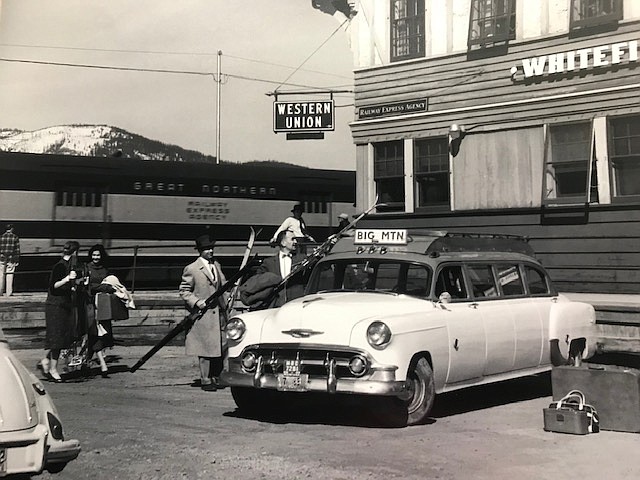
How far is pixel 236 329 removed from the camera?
19.1 feet

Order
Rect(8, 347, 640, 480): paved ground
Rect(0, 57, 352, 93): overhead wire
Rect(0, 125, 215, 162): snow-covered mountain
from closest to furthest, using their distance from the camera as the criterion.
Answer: Rect(8, 347, 640, 480): paved ground → Rect(0, 57, 352, 93): overhead wire → Rect(0, 125, 215, 162): snow-covered mountain

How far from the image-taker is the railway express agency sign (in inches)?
344

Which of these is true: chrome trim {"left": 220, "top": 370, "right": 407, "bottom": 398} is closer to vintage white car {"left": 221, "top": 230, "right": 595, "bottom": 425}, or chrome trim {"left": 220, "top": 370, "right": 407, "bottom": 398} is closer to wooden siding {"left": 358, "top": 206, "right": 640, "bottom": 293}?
vintage white car {"left": 221, "top": 230, "right": 595, "bottom": 425}

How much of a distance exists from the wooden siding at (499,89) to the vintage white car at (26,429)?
291 inches

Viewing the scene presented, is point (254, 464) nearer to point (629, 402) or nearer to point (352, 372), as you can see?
point (352, 372)

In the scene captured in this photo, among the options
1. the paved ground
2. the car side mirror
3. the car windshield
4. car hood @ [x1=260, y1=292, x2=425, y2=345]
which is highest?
the car windshield

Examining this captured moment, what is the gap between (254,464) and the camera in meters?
4.28

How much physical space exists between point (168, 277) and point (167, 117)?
7.20m

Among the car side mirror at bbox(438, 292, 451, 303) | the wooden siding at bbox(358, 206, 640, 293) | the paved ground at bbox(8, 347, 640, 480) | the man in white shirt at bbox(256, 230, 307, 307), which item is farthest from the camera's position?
the wooden siding at bbox(358, 206, 640, 293)

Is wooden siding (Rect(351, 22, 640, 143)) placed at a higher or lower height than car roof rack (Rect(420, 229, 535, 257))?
higher

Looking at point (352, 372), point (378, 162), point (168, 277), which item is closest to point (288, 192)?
point (168, 277)

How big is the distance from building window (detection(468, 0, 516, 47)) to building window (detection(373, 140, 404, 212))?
239 centimetres

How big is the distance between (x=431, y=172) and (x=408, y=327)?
6.29 m

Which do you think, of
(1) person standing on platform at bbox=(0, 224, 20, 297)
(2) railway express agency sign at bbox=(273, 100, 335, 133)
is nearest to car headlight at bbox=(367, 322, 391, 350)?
(2) railway express agency sign at bbox=(273, 100, 335, 133)
